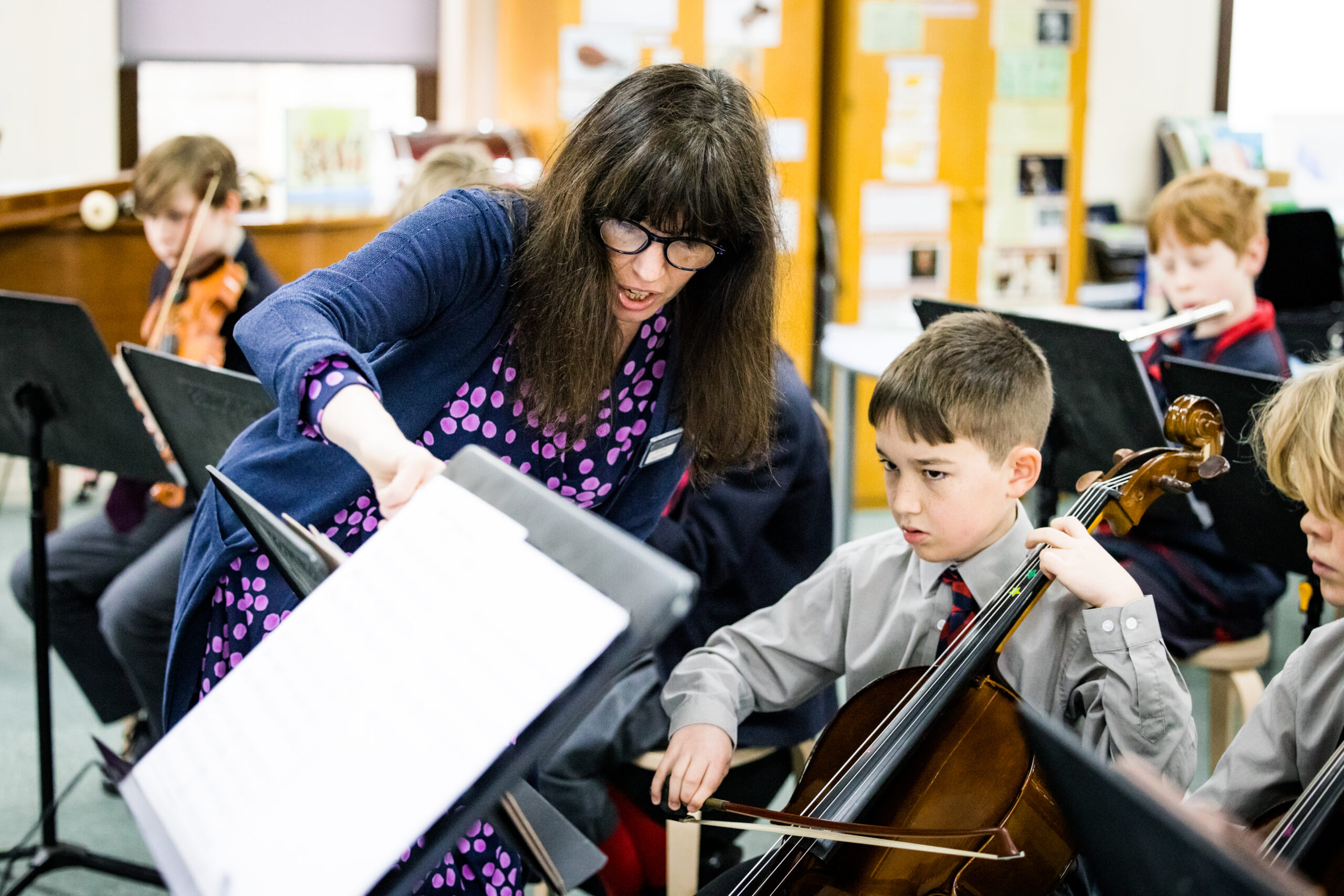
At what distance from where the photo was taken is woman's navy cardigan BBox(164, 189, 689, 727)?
99cm

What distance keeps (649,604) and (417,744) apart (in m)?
0.14

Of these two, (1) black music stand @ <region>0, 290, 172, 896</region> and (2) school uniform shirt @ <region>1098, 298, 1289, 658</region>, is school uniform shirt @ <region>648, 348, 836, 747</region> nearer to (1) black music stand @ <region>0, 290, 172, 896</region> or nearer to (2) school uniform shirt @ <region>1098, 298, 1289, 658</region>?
(2) school uniform shirt @ <region>1098, 298, 1289, 658</region>

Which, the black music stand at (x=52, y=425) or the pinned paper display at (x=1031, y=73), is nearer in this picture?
the black music stand at (x=52, y=425)

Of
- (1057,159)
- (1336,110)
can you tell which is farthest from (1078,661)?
(1336,110)

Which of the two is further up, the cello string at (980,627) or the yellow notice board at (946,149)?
the yellow notice board at (946,149)

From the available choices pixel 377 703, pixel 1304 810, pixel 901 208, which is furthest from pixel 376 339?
pixel 901 208

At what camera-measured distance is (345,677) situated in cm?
63

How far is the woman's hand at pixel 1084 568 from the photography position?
107cm

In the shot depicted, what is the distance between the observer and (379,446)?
0.80 metres

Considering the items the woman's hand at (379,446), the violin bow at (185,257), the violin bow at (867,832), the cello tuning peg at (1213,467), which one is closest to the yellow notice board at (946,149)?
the violin bow at (185,257)

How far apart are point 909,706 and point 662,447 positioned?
40 cm

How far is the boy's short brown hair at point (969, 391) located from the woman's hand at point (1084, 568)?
0.16 meters

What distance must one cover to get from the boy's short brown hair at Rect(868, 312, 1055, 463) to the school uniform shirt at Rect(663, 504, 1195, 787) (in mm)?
99

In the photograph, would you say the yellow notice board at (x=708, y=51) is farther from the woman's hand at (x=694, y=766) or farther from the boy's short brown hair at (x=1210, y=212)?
the woman's hand at (x=694, y=766)
